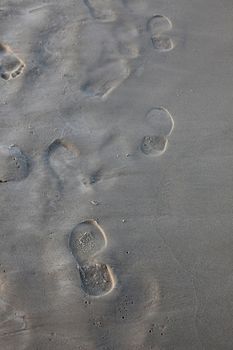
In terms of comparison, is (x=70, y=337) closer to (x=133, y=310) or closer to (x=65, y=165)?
(x=133, y=310)

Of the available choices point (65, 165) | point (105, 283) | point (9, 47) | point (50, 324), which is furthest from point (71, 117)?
point (50, 324)

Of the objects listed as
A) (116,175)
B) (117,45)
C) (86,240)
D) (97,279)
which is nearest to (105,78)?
(117,45)

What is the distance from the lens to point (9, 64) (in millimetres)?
2986

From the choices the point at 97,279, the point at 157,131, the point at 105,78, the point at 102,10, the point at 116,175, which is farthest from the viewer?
the point at 102,10

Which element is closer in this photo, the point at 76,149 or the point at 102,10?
the point at 76,149

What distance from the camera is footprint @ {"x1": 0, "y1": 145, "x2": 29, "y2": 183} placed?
2549 millimetres

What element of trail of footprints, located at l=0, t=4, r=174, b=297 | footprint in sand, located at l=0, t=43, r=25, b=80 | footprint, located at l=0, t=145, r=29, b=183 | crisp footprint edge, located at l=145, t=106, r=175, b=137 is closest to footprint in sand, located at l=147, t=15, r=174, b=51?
trail of footprints, located at l=0, t=4, r=174, b=297

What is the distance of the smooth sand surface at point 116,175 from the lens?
220cm

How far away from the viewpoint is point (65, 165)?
2598 mm

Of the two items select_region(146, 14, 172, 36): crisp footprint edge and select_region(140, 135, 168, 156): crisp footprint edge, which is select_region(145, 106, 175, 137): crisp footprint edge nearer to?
select_region(140, 135, 168, 156): crisp footprint edge

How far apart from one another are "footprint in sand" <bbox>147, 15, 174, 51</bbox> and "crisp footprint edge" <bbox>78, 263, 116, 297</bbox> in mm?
1586

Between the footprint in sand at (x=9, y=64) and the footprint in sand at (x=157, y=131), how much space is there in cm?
93

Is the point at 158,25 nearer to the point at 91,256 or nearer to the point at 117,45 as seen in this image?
the point at 117,45

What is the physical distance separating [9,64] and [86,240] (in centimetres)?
136
